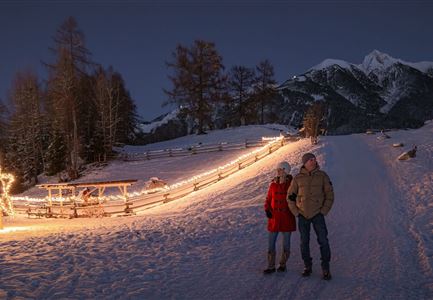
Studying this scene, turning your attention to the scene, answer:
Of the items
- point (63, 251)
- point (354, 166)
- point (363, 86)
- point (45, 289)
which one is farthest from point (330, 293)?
point (363, 86)

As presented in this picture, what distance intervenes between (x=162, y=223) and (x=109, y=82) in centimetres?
3460

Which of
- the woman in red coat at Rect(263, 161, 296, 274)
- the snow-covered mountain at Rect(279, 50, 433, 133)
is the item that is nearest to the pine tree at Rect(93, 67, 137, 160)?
the woman in red coat at Rect(263, 161, 296, 274)

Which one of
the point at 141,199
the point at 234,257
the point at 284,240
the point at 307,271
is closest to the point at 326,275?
the point at 307,271

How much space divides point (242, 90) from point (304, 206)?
51.1 metres

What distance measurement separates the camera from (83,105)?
45.3m

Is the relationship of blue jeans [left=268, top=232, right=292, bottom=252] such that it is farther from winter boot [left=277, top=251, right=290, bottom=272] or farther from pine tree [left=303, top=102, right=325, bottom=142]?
pine tree [left=303, top=102, right=325, bottom=142]

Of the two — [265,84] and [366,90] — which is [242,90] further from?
[366,90]

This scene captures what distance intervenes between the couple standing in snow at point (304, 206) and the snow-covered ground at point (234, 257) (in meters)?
0.46

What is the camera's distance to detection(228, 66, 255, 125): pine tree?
5703 cm

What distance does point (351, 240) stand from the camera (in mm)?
10023

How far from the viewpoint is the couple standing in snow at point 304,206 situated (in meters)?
7.27

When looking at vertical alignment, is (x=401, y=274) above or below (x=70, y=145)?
below

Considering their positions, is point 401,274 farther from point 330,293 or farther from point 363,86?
point 363,86

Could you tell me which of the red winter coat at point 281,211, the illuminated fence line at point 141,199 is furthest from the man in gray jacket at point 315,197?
the illuminated fence line at point 141,199
